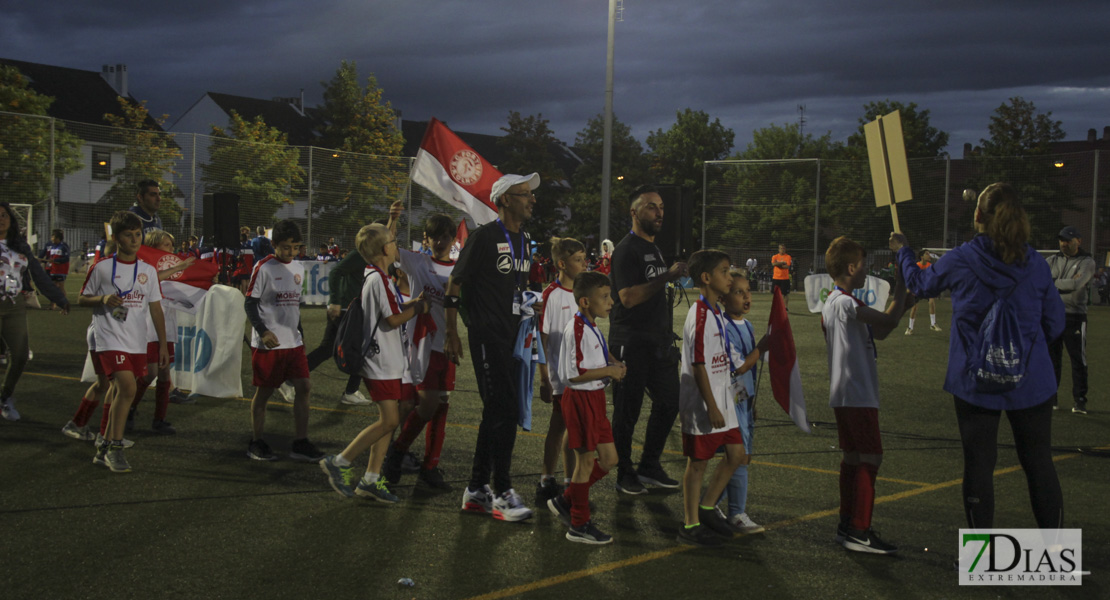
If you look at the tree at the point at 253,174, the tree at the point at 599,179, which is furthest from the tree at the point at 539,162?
the tree at the point at 253,174

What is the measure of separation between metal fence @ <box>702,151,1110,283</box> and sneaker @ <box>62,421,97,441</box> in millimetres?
27163

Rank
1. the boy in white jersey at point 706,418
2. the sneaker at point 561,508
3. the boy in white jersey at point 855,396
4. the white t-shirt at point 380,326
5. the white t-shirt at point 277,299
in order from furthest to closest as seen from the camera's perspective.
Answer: the white t-shirt at point 277,299 → the white t-shirt at point 380,326 → the sneaker at point 561,508 → the boy in white jersey at point 706,418 → the boy in white jersey at point 855,396

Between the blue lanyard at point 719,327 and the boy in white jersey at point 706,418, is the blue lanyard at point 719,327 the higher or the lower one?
the higher one

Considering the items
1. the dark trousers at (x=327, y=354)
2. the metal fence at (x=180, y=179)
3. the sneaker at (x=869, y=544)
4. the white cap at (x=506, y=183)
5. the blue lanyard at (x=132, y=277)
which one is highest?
the metal fence at (x=180, y=179)

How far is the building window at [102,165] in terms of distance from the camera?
24.1m

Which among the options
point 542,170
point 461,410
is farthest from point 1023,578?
point 542,170

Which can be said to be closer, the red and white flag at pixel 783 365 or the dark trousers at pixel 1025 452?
the dark trousers at pixel 1025 452

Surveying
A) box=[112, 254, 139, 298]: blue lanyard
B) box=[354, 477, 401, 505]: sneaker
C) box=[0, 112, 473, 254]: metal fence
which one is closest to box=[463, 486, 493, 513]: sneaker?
box=[354, 477, 401, 505]: sneaker

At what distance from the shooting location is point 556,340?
17.2ft

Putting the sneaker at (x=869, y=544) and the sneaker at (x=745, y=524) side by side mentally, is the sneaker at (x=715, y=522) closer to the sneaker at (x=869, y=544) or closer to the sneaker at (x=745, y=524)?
the sneaker at (x=745, y=524)

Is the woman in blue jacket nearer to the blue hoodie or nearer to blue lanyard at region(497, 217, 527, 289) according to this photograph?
the blue hoodie

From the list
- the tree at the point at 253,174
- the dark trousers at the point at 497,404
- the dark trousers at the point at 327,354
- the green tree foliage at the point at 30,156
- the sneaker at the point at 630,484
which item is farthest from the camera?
the tree at the point at 253,174

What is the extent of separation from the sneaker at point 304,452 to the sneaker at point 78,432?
5.75 feet

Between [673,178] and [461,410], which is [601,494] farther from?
[673,178]
